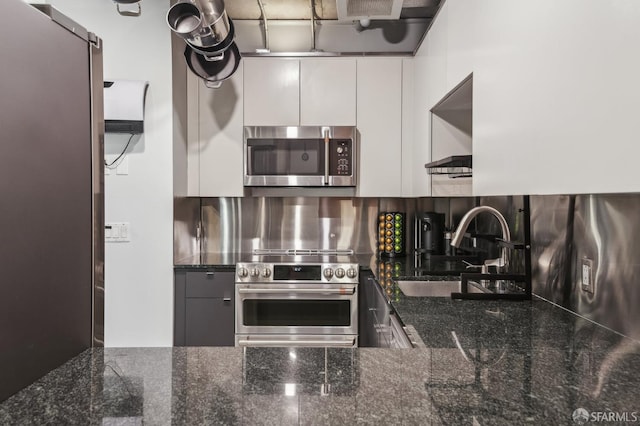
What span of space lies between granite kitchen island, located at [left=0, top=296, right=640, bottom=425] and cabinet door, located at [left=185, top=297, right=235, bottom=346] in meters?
1.73

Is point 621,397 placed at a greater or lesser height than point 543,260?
lesser

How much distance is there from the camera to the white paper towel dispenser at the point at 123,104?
234 centimetres

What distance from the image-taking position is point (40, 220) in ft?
2.28

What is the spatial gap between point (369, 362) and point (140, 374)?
407mm

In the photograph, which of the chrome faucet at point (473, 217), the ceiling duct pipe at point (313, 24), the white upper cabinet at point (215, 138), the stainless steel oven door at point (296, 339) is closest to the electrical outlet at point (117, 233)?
the white upper cabinet at point (215, 138)

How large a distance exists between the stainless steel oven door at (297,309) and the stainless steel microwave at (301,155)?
0.69m

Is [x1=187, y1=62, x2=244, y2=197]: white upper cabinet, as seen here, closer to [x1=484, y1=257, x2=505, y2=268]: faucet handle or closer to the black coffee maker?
the black coffee maker

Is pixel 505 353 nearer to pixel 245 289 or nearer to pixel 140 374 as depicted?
pixel 140 374

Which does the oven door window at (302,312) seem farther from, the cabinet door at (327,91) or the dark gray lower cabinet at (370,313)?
the cabinet door at (327,91)

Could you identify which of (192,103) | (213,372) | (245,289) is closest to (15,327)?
(213,372)

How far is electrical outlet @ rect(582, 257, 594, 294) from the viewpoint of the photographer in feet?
4.33

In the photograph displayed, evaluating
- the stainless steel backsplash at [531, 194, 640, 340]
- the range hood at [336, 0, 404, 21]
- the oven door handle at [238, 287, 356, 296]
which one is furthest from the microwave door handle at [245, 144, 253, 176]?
the stainless steel backsplash at [531, 194, 640, 340]

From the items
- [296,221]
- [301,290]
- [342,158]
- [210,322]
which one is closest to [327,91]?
[342,158]

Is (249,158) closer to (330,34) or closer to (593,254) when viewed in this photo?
(330,34)
